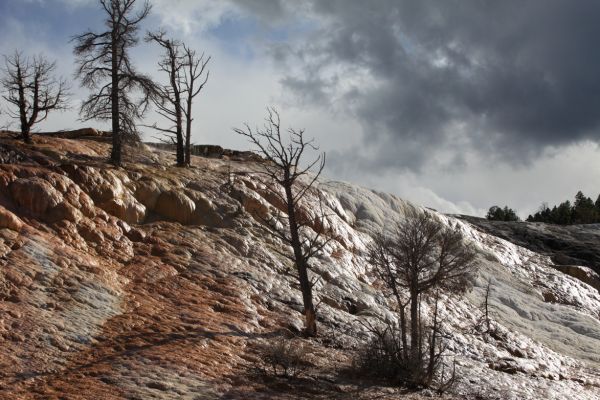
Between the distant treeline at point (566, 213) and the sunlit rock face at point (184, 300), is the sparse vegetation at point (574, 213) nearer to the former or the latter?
the distant treeline at point (566, 213)

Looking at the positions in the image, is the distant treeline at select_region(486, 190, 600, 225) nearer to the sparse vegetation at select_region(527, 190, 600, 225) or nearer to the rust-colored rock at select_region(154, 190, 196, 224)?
the sparse vegetation at select_region(527, 190, 600, 225)

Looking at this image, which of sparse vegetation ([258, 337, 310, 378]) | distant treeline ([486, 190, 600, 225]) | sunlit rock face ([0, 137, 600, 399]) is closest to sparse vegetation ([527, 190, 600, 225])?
distant treeline ([486, 190, 600, 225])

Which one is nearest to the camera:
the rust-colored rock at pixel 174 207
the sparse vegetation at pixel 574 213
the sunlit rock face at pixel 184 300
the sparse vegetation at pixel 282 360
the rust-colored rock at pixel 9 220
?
the sunlit rock face at pixel 184 300

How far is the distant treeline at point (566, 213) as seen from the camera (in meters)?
81.2

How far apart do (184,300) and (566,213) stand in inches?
3069

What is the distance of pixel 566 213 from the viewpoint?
85.9 meters

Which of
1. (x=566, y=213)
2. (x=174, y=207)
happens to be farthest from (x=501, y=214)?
(x=174, y=207)

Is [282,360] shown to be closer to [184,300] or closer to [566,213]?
[184,300]

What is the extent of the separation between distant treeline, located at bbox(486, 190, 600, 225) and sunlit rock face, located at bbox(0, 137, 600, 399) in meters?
52.4

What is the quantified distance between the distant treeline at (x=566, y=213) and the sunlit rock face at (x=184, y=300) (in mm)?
52416

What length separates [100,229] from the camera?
20.0m

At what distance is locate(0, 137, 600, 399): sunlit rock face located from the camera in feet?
43.6

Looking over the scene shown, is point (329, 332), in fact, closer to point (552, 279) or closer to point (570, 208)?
point (552, 279)

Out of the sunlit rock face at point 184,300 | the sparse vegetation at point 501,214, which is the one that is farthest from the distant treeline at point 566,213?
the sunlit rock face at point 184,300
